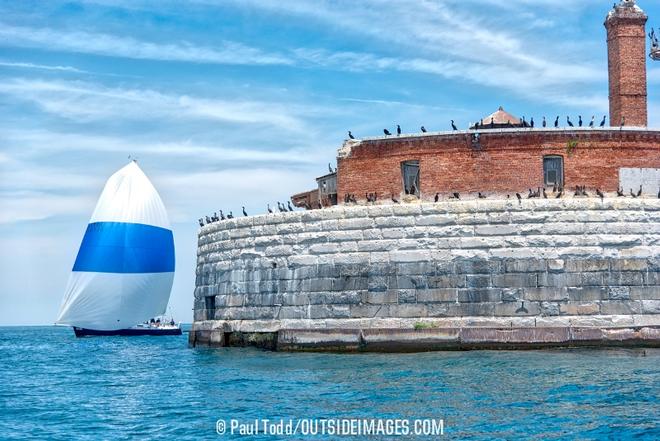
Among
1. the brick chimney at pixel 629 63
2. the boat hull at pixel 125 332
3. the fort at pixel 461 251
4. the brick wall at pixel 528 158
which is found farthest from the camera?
the boat hull at pixel 125 332

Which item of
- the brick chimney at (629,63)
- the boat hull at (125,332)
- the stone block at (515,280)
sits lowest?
the boat hull at (125,332)

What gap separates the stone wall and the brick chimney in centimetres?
585

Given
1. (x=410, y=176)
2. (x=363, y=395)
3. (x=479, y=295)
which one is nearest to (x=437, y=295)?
(x=479, y=295)

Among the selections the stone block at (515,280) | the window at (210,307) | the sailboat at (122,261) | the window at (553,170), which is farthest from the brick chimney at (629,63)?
the sailboat at (122,261)

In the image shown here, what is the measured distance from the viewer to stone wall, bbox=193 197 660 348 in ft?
66.7

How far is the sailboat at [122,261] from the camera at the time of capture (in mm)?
37125

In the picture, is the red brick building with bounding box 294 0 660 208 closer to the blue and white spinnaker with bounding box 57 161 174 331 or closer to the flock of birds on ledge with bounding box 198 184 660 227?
the flock of birds on ledge with bounding box 198 184 660 227

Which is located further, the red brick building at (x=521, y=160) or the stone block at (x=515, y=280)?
the red brick building at (x=521, y=160)

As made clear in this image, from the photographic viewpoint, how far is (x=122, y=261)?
3703 centimetres

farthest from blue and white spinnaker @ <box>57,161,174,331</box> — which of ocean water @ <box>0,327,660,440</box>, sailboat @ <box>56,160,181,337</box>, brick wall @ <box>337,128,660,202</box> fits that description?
brick wall @ <box>337,128,660,202</box>

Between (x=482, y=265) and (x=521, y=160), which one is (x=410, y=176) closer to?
(x=521, y=160)

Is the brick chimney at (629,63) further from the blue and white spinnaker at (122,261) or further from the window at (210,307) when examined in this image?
the blue and white spinnaker at (122,261)

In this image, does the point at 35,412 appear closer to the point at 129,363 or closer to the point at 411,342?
the point at 411,342

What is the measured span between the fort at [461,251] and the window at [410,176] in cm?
3
